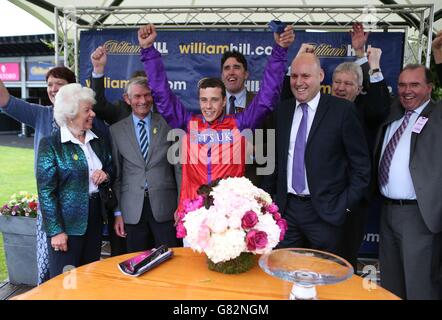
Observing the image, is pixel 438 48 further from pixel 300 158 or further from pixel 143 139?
pixel 143 139

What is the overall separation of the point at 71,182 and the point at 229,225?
1.26 meters

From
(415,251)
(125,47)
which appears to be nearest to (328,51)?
(125,47)

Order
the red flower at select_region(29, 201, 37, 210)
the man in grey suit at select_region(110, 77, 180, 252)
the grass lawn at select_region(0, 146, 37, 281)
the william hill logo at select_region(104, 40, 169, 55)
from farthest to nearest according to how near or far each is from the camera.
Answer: the grass lawn at select_region(0, 146, 37, 281) → the william hill logo at select_region(104, 40, 169, 55) → the red flower at select_region(29, 201, 37, 210) → the man in grey suit at select_region(110, 77, 180, 252)

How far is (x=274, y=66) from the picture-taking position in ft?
8.88

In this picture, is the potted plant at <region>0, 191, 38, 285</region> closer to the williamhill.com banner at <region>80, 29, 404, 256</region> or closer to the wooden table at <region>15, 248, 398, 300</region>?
the williamhill.com banner at <region>80, 29, 404, 256</region>

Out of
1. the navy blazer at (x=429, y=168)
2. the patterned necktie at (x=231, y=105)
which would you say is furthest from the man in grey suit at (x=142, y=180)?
the navy blazer at (x=429, y=168)

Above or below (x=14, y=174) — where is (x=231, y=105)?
above

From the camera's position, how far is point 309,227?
263 centimetres

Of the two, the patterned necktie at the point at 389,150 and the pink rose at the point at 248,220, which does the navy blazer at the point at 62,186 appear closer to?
the pink rose at the point at 248,220

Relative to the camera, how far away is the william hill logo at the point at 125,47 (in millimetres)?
4422

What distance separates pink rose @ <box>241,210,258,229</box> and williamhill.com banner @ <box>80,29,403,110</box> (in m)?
2.95

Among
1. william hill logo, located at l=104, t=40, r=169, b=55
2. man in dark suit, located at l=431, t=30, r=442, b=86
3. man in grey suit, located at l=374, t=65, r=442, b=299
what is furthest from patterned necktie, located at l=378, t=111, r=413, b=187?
william hill logo, located at l=104, t=40, r=169, b=55

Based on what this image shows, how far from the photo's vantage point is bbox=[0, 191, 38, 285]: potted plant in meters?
3.79

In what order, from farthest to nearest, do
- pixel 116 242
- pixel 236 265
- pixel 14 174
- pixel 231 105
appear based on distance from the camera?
pixel 14 174 → pixel 231 105 → pixel 116 242 → pixel 236 265
